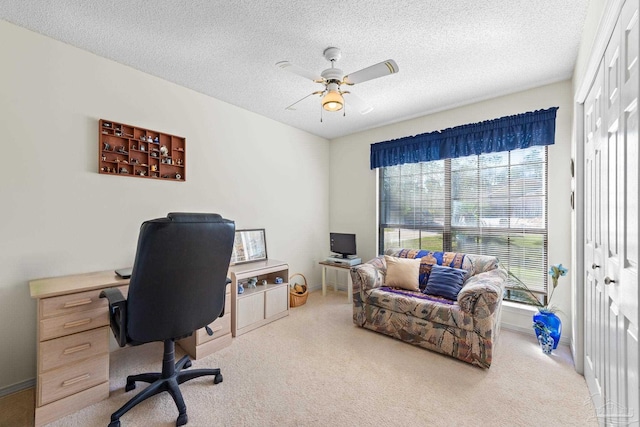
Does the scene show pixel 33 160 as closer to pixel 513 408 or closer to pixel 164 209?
pixel 164 209

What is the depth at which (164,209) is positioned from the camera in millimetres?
2742

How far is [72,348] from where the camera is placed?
1744mm

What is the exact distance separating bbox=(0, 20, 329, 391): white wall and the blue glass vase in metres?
3.37

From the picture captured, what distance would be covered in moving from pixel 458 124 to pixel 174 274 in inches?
137

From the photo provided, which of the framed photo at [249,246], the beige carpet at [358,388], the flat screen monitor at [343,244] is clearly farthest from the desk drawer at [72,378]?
the flat screen monitor at [343,244]

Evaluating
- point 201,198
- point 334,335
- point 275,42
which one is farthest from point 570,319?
point 201,198

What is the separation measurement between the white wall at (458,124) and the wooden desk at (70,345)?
3191mm

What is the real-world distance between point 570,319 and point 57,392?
4.13 metres

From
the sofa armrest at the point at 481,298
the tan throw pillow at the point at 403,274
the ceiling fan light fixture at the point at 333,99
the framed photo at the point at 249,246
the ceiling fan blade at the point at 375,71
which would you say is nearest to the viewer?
the ceiling fan blade at the point at 375,71

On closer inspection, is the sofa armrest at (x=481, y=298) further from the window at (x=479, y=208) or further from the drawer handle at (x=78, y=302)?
the drawer handle at (x=78, y=302)

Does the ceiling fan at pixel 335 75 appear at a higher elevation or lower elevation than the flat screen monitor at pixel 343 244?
higher

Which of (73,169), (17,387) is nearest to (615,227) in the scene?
(73,169)

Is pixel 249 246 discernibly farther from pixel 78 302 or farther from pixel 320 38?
pixel 320 38

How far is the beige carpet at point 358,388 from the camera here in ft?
5.49
